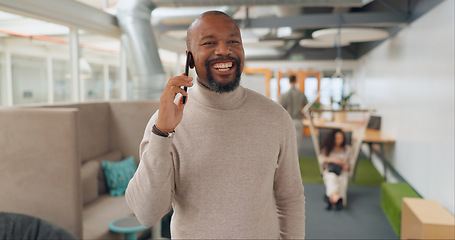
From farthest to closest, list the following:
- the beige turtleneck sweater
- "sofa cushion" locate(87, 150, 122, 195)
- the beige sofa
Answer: "sofa cushion" locate(87, 150, 122, 195), the beige sofa, the beige turtleneck sweater

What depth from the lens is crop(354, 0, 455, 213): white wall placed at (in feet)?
10.9

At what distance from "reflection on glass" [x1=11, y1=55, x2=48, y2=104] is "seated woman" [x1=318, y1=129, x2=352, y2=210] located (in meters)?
3.46

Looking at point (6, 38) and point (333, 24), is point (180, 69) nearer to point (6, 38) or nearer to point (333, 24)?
point (333, 24)

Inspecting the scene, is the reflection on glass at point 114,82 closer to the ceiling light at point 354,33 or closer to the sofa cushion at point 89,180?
the sofa cushion at point 89,180

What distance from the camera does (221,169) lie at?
1020mm

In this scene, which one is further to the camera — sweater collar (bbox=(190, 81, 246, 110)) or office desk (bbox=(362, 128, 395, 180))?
office desk (bbox=(362, 128, 395, 180))

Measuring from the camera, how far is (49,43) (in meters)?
3.96

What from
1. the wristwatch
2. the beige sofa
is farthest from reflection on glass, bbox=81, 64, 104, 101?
the wristwatch

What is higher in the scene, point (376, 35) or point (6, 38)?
point (376, 35)

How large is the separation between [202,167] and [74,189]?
6.17ft

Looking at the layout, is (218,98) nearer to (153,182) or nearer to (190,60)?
(190,60)

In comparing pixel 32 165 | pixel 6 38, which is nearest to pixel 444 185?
pixel 32 165

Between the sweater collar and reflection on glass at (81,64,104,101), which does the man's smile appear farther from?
reflection on glass at (81,64,104,101)

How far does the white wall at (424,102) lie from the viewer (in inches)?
131
